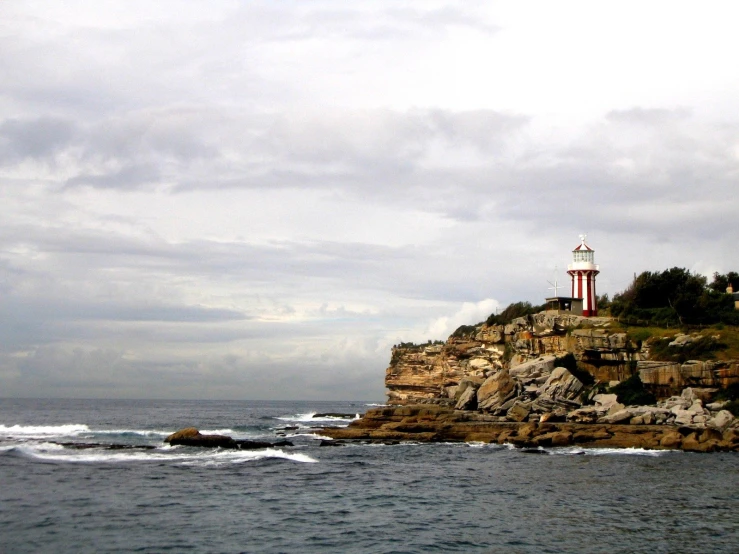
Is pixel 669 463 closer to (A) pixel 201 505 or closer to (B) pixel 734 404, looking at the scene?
(B) pixel 734 404

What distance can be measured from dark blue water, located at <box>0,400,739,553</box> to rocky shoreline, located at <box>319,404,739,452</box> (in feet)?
8.18

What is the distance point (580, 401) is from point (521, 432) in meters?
12.0

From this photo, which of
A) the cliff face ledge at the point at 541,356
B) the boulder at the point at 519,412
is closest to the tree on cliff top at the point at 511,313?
the cliff face ledge at the point at 541,356

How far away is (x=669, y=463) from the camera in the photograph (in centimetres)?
3412

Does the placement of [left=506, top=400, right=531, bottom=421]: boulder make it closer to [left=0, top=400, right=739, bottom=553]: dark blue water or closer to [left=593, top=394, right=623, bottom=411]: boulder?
[left=593, top=394, right=623, bottom=411]: boulder

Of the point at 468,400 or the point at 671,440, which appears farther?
the point at 468,400

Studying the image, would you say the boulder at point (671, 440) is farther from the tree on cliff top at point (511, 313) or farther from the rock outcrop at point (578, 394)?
the tree on cliff top at point (511, 313)

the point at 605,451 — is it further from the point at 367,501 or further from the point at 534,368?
the point at 534,368

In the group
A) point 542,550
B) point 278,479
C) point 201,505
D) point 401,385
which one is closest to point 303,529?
point 201,505

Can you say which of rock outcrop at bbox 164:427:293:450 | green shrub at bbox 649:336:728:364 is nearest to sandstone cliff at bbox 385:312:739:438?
green shrub at bbox 649:336:728:364

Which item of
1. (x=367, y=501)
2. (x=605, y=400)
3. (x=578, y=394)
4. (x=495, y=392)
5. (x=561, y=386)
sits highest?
(x=561, y=386)

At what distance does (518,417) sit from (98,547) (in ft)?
120

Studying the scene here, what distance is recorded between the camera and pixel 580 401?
53.7m

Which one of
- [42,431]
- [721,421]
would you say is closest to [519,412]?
[721,421]
